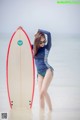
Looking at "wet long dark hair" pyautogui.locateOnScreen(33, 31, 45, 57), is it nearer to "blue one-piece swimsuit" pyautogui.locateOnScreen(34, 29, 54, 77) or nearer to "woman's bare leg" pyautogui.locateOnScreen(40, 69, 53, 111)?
"blue one-piece swimsuit" pyautogui.locateOnScreen(34, 29, 54, 77)

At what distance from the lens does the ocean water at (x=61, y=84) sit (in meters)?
1.40

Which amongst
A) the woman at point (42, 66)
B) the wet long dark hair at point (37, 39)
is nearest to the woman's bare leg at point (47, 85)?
the woman at point (42, 66)

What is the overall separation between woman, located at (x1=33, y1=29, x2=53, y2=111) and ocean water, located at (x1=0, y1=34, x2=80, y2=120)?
1.0 inches

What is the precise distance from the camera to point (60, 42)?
4.61ft

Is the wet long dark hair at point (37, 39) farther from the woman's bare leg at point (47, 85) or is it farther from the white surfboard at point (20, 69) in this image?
the woman's bare leg at point (47, 85)

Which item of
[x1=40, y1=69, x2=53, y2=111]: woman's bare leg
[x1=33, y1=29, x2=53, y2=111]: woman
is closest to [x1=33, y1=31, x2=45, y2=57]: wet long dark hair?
[x1=33, y1=29, x2=53, y2=111]: woman

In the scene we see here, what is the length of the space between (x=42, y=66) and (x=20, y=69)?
144 millimetres

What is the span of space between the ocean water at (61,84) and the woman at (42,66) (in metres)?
0.03

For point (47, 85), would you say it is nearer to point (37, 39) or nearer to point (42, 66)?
point (42, 66)

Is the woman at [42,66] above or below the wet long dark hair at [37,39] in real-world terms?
below

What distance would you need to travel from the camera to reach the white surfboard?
141 centimetres

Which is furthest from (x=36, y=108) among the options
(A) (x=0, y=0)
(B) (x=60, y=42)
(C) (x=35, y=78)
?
(A) (x=0, y=0)

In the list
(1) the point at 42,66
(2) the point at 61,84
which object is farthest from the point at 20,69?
(2) the point at 61,84

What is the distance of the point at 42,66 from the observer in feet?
4.65
